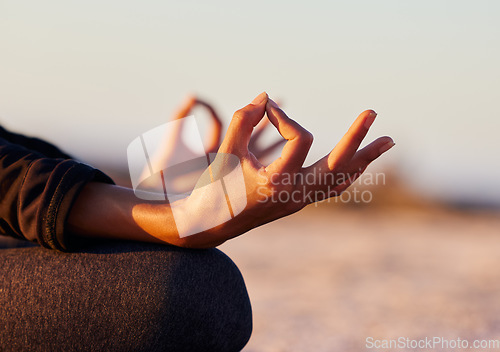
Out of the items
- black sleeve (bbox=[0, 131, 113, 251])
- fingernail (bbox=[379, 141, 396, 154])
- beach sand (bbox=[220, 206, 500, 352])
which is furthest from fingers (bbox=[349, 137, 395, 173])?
beach sand (bbox=[220, 206, 500, 352])

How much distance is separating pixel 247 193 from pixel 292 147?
11cm

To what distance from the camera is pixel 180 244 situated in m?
0.93

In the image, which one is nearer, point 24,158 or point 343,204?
point 24,158

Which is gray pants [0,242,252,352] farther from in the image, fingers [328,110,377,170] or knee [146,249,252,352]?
fingers [328,110,377,170]

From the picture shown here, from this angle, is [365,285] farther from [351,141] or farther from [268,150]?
[351,141]

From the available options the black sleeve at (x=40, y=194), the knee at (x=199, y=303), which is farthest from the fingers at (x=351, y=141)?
the black sleeve at (x=40, y=194)

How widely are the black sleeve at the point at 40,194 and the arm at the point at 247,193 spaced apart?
0.13 ft

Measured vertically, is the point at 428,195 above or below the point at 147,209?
below

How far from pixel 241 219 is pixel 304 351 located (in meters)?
0.87

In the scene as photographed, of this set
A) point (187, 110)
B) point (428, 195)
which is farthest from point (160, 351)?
point (428, 195)

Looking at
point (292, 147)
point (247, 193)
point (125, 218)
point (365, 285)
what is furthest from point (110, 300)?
point (365, 285)

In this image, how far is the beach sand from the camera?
1765 mm

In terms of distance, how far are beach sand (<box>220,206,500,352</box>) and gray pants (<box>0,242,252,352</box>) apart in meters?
0.73

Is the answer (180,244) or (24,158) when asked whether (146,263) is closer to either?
(180,244)
